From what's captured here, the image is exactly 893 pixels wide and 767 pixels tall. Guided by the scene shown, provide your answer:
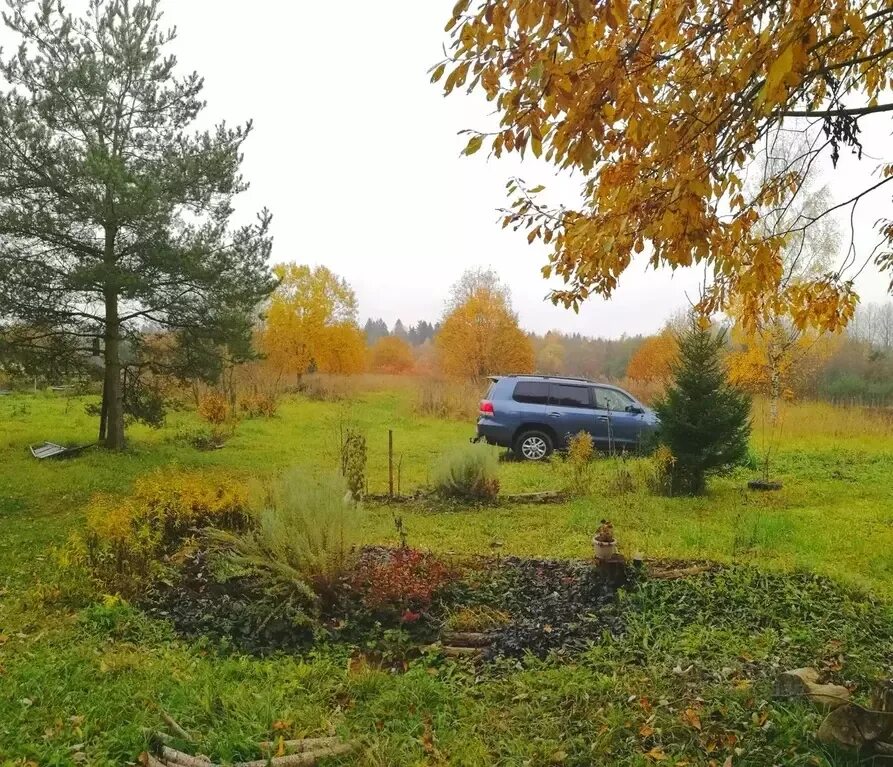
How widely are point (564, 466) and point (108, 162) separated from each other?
8.82m

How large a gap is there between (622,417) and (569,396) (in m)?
1.07

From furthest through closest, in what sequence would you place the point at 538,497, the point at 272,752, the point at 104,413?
the point at 104,413 → the point at 538,497 → the point at 272,752

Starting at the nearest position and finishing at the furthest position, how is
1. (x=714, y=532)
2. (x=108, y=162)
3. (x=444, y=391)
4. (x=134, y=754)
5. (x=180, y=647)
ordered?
1. (x=134, y=754)
2. (x=180, y=647)
3. (x=714, y=532)
4. (x=108, y=162)
5. (x=444, y=391)

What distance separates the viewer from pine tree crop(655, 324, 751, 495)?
841 centimetres

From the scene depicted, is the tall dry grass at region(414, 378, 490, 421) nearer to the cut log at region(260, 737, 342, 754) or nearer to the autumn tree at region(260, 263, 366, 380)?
the autumn tree at region(260, 263, 366, 380)

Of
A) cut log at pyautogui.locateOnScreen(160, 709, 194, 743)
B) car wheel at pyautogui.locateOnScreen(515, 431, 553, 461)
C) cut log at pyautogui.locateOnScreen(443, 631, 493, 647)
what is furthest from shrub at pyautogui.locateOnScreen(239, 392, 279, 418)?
cut log at pyautogui.locateOnScreen(160, 709, 194, 743)

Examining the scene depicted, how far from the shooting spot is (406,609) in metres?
3.97

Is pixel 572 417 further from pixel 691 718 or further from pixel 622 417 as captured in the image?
pixel 691 718

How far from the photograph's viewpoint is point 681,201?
238 centimetres

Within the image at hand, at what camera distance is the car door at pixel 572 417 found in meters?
11.5

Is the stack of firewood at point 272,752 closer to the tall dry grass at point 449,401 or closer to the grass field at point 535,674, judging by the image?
the grass field at point 535,674

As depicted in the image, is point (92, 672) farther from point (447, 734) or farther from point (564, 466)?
point (564, 466)

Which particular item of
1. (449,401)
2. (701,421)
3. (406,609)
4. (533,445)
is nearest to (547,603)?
(406,609)

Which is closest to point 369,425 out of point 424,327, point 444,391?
point 444,391
